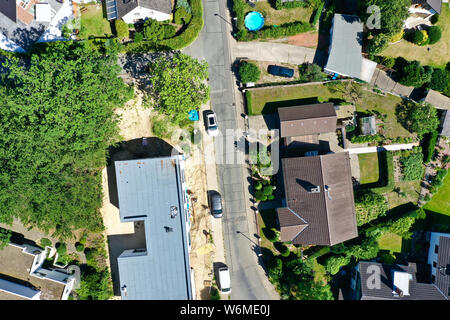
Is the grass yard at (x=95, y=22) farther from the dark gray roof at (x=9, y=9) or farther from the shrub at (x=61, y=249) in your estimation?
the shrub at (x=61, y=249)

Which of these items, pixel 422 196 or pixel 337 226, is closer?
pixel 337 226

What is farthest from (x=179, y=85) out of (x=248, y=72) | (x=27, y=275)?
(x=27, y=275)

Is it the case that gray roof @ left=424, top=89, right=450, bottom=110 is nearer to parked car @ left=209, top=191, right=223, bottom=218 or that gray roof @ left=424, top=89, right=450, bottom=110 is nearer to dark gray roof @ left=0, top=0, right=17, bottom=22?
parked car @ left=209, top=191, right=223, bottom=218

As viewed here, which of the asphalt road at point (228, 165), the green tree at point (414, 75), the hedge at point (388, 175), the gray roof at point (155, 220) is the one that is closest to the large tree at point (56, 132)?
the gray roof at point (155, 220)

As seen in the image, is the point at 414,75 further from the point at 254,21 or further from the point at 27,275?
the point at 27,275

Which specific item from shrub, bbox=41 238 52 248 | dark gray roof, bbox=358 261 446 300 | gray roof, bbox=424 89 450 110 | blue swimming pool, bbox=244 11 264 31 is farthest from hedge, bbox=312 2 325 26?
shrub, bbox=41 238 52 248
